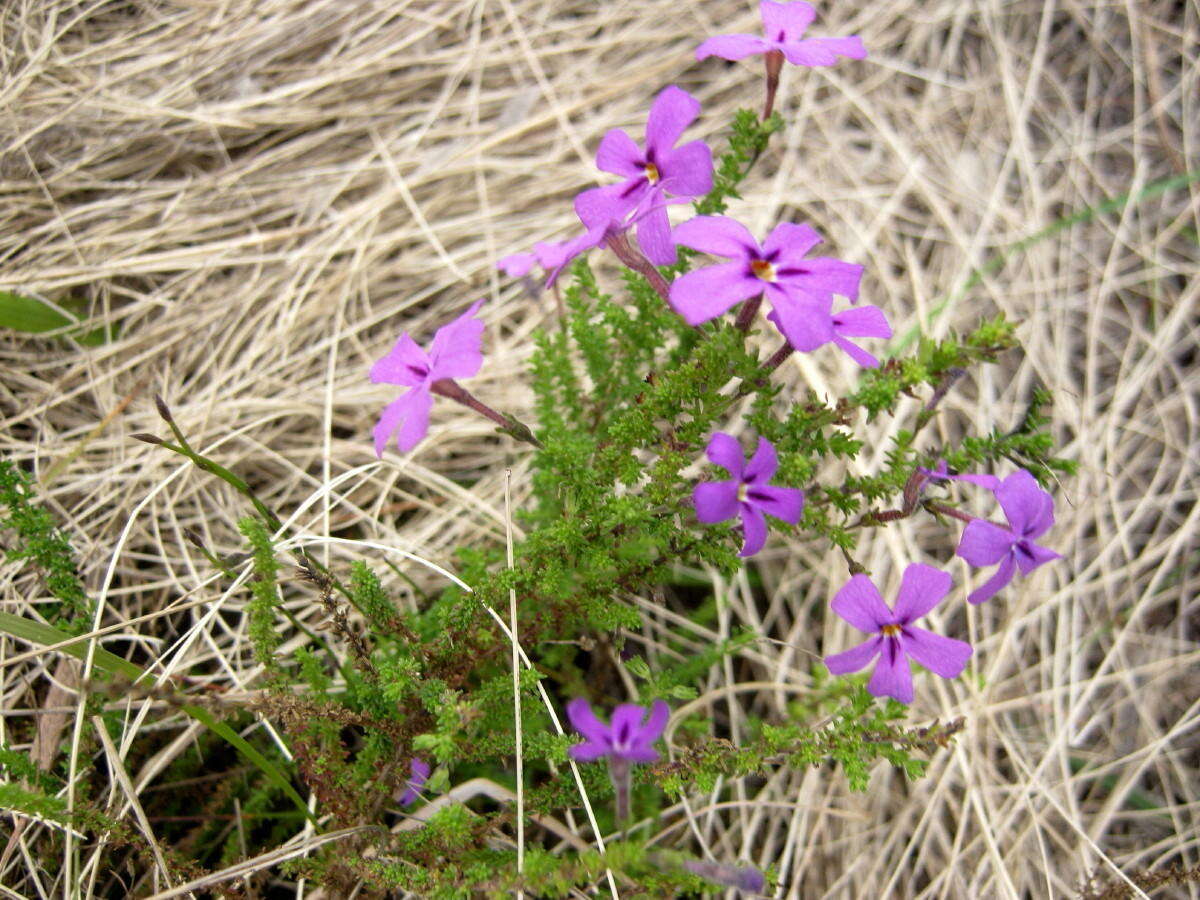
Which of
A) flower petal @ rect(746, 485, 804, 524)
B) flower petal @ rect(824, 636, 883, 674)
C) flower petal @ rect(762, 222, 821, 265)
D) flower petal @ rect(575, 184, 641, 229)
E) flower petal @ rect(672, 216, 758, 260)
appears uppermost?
flower petal @ rect(575, 184, 641, 229)

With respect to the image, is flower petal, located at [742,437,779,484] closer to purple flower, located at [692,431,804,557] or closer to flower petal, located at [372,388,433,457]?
purple flower, located at [692,431,804,557]

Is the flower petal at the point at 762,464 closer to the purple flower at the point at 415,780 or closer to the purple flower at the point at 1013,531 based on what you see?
the purple flower at the point at 1013,531

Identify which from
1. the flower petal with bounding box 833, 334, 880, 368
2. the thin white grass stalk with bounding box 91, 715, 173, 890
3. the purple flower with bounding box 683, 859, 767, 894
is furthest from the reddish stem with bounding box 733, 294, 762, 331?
the thin white grass stalk with bounding box 91, 715, 173, 890

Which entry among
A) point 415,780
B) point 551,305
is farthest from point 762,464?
point 551,305

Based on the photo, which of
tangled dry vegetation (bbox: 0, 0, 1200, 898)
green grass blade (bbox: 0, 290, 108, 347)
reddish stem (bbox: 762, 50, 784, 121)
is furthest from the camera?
green grass blade (bbox: 0, 290, 108, 347)

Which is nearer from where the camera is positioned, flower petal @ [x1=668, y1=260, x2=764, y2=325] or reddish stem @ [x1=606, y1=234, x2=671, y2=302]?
flower petal @ [x1=668, y1=260, x2=764, y2=325]

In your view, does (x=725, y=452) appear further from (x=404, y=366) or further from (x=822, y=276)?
(x=404, y=366)

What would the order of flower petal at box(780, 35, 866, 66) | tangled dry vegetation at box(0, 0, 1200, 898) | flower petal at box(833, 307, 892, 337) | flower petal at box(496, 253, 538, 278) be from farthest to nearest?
tangled dry vegetation at box(0, 0, 1200, 898) < flower petal at box(496, 253, 538, 278) < flower petal at box(780, 35, 866, 66) < flower petal at box(833, 307, 892, 337)
